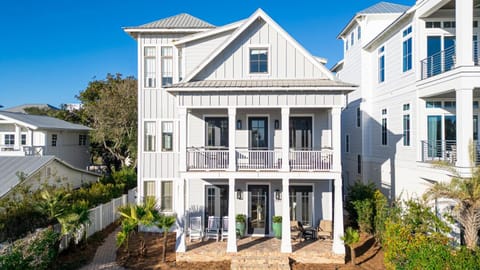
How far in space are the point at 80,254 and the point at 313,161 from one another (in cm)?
1066

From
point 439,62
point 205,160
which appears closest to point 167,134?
point 205,160

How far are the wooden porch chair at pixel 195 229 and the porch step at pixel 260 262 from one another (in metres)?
2.50

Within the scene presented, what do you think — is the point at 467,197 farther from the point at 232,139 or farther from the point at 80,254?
the point at 80,254

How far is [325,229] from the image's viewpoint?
14.8 meters

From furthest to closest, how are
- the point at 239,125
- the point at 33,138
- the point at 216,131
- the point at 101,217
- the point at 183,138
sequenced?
the point at 33,138
the point at 101,217
the point at 216,131
the point at 239,125
the point at 183,138

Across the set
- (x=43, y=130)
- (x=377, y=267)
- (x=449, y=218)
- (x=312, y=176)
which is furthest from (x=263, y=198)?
(x=43, y=130)

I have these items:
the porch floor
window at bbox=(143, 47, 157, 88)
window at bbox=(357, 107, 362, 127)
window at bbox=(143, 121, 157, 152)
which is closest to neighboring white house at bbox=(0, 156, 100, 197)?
window at bbox=(143, 121, 157, 152)

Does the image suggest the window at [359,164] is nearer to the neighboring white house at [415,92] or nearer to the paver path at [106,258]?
the neighboring white house at [415,92]

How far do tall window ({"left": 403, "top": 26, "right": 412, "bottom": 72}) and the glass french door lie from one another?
9.18m

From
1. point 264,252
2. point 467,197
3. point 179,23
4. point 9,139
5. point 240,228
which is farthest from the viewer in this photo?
point 9,139

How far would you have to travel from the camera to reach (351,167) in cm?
2272

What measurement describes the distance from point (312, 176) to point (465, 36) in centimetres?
769

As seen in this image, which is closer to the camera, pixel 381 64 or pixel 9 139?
pixel 381 64

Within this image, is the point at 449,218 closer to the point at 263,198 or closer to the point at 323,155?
the point at 323,155
